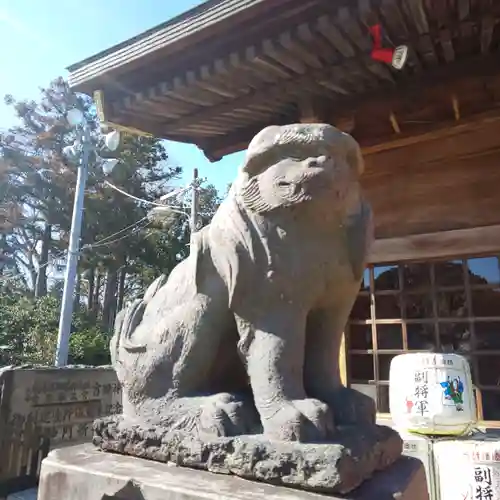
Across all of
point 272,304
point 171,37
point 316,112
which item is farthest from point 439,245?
point 272,304

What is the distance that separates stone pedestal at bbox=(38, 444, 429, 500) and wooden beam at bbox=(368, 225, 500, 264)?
7.27ft

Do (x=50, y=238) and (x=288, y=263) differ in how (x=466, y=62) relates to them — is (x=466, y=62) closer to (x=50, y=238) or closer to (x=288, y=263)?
(x=288, y=263)

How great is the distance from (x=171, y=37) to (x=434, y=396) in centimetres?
234

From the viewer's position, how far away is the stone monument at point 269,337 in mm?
1057

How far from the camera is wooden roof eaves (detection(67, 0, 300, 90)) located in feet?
7.50

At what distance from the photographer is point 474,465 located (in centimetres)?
214

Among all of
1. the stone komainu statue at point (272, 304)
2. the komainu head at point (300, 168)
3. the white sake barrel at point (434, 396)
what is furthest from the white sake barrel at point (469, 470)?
the komainu head at point (300, 168)

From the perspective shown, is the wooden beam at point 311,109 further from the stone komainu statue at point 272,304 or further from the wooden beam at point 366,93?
the stone komainu statue at point 272,304

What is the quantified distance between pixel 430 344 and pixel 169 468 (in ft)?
8.88

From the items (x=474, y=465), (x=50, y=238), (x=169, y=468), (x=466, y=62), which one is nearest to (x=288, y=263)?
(x=169, y=468)

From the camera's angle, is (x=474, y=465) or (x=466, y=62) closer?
(x=474, y=465)

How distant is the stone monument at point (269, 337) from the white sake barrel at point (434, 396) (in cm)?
127

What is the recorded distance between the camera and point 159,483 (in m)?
1.06

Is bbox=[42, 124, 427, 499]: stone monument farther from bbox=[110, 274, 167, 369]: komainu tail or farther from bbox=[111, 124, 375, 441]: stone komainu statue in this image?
bbox=[110, 274, 167, 369]: komainu tail
